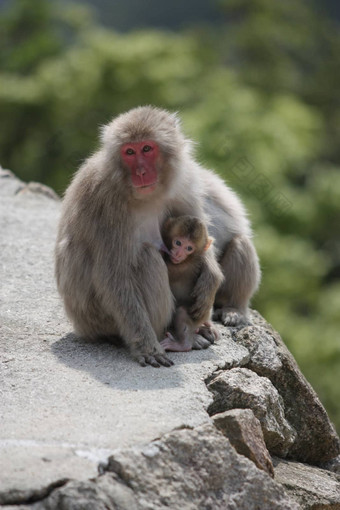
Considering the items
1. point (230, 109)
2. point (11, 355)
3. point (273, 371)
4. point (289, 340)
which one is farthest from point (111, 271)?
point (230, 109)

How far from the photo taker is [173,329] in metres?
5.32

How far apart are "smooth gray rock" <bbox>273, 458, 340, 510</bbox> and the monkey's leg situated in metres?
1.17

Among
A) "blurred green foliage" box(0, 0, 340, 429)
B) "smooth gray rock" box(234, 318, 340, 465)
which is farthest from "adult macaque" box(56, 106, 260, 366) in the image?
"blurred green foliage" box(0, 0, 340, 429)

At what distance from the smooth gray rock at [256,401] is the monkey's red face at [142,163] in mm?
1227

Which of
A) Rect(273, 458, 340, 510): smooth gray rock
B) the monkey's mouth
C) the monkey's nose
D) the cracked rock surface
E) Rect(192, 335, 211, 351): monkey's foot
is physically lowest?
Rect(273, 458, 340, 510): smooth gray rock

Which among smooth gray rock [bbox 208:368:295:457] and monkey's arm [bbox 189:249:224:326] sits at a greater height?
monkey's arm [bbox 189:249:224:326]

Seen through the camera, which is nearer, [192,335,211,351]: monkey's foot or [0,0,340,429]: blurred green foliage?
[192,335,211,351]: monkey's foot

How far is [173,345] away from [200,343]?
201 millimetres

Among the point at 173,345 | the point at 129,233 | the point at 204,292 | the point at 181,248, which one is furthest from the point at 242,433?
the point at 129,233

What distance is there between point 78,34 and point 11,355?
53.5ft

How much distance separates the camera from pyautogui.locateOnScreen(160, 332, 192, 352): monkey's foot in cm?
513

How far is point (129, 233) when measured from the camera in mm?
4992

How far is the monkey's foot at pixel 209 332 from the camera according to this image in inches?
212

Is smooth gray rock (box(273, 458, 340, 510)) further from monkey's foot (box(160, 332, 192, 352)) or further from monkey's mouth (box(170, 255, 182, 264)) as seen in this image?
monkey's mouth (box(170, 255, 182, 264))
